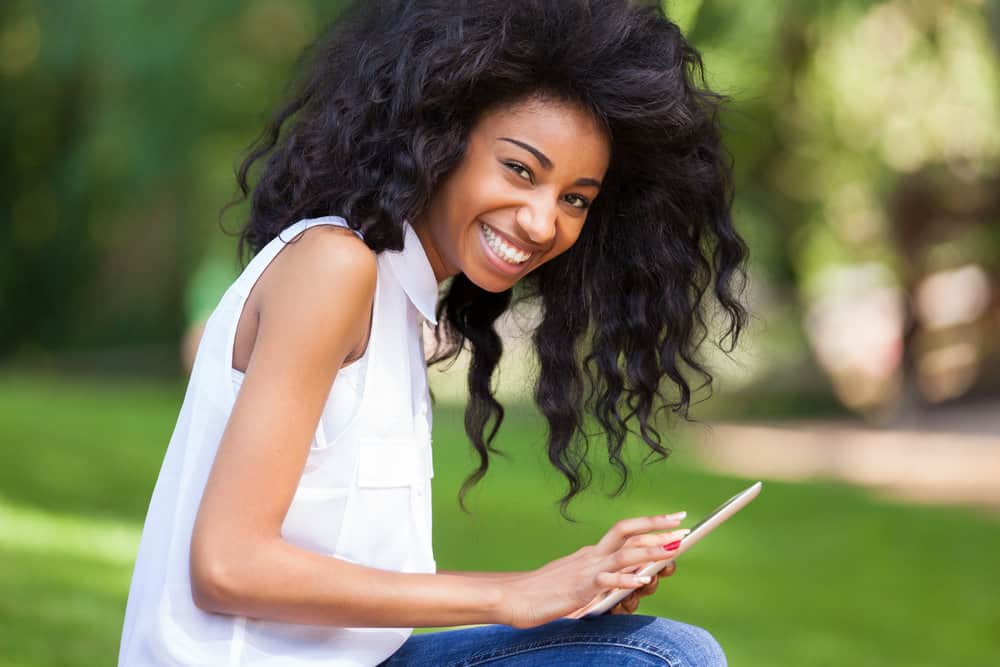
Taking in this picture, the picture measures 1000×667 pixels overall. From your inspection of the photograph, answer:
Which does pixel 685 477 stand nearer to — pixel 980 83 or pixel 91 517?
pixel 980 83

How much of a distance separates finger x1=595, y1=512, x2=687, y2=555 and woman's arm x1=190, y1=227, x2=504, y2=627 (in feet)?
0.48

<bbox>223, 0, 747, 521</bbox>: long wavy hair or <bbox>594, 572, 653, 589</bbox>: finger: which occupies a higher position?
<bbox>223, 0, 747, 521</bbox>: long wavy hair

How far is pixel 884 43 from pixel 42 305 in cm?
1006

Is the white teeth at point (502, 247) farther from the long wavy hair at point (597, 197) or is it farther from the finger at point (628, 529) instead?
the finger at point (628, 529)

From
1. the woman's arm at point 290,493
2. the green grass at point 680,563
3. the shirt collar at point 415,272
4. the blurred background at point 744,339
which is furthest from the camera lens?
the blurred background at point 744,339

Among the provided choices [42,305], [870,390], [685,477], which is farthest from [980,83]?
[42,305]

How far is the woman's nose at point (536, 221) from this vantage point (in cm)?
185

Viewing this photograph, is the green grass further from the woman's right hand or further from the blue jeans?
the woman's right hand

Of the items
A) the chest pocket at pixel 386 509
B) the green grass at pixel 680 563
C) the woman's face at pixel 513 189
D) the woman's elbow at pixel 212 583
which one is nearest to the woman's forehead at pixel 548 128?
the woman's face at pixel 513 189

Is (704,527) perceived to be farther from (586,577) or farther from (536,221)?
(536,221)

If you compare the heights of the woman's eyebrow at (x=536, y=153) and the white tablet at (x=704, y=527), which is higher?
the woman's eyebrow at (x=536, y=153)

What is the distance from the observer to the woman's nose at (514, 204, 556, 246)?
6.06 feet

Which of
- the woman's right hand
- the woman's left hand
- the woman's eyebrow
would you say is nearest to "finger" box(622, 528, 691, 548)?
the woman's right hand

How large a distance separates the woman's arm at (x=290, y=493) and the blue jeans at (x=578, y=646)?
0.19 metres
